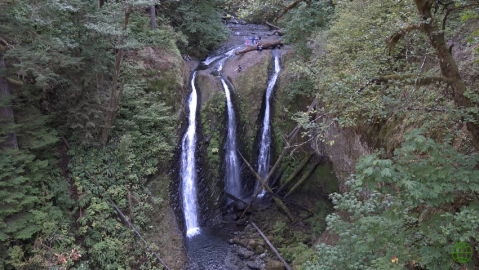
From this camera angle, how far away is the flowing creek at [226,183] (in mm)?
11227

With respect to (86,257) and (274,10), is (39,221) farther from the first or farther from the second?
(274,10)

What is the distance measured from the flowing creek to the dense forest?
797 millimetres

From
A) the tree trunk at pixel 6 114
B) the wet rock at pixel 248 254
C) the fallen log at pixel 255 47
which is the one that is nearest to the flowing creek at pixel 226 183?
the wet rock at pixel 248 254

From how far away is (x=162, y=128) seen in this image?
42.6 feet

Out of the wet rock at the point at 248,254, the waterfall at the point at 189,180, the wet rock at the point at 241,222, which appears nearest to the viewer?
the wet rock at the point at 248,254

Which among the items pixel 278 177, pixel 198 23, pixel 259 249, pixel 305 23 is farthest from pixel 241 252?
pixel 198 23

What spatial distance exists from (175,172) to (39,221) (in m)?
5.46

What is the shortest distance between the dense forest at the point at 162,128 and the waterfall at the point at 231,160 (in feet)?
8.72

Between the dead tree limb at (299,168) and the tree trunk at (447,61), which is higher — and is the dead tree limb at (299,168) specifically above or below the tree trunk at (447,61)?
below

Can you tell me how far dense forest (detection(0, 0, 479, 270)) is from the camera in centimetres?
440

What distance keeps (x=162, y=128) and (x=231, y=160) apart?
3.93 meters

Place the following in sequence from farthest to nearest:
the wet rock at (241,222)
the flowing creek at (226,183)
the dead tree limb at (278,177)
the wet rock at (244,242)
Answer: the dead tree limb at (278,177) → the wet rock at (241,222) → the wet rock at (244,242) → the flowing creek at (226,183)

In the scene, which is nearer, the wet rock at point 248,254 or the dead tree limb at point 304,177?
the wet rock at point 248,254

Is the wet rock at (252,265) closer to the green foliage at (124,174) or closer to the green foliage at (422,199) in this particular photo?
the green foliage at (124,174)
